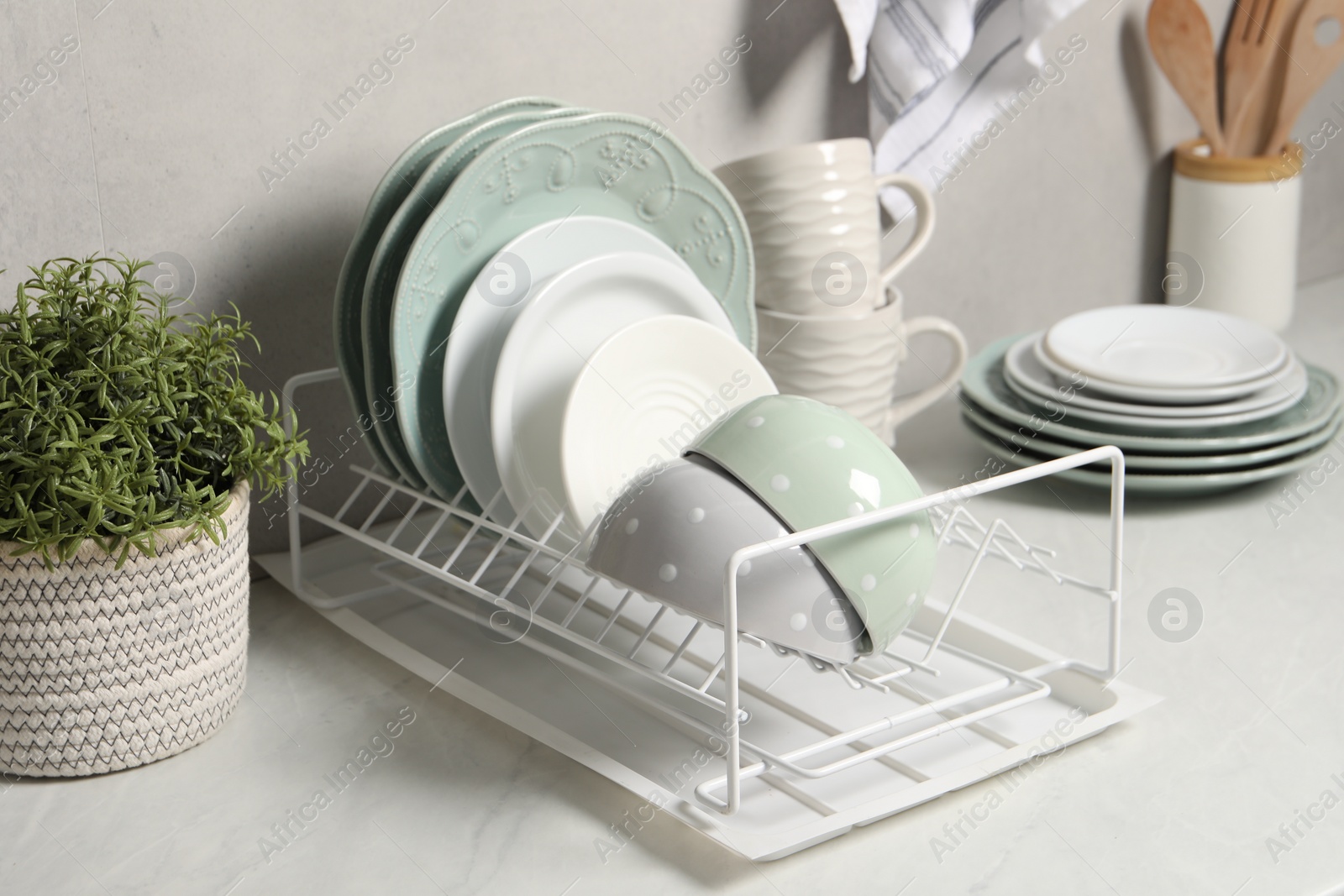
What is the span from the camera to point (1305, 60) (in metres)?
1.31

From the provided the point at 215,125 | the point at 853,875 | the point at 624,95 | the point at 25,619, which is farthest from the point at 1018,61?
the point at 25,619

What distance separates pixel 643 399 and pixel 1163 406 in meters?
0.45

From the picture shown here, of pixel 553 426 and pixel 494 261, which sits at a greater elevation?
pixel 494 261

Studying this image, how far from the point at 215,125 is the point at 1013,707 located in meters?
0.62

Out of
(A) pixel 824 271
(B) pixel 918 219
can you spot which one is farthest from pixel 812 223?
Result: (B) pixel 918 219

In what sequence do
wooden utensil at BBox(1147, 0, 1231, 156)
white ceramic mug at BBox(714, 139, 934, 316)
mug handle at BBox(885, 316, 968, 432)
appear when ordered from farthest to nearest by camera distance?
wooden utensil at BBox(1147, 0, 1231, 156) < mug handle at BBox(885, 316, 968, 432) < white ceramic mug at BBox(714, 139, 934, 316)

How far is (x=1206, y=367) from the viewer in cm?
103

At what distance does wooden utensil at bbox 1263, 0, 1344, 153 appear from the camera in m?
1.30

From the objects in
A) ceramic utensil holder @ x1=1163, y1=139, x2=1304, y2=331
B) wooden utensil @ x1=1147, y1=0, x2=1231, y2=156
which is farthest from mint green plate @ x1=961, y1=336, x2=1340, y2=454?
wooden utensil @ x1=1147, y1=0, x2=1231, y2=156

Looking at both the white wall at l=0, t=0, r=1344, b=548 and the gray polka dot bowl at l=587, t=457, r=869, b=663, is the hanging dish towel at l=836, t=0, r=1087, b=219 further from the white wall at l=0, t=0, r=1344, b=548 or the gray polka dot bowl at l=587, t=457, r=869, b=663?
the gray polka dot bowl at l=587, t=457, r=869, b=663

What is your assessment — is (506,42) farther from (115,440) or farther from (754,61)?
(115,440)

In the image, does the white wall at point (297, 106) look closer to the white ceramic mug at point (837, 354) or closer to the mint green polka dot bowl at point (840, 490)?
the white ceramic mug at point (837, 354)

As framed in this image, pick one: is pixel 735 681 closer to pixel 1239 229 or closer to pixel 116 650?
pixel 116 650

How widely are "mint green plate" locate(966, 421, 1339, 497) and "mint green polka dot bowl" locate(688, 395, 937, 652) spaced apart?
39cm
